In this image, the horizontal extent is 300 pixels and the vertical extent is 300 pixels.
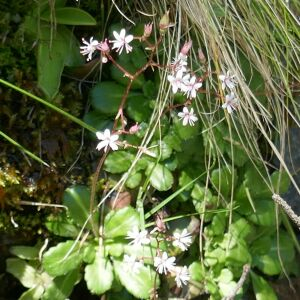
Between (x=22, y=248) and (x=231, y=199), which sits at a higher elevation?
(x=231, y=199)

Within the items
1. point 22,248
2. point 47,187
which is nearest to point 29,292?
point 22,248

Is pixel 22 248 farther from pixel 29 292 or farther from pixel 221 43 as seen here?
pixel 221 43

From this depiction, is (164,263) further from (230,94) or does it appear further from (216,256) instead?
(230,94)

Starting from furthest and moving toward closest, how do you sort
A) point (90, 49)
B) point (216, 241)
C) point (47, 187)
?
point (216, 241) < point (47, 187) < point (90, 49)

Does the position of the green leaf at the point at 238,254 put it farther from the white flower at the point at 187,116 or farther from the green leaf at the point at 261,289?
the white flower at the point at 187,116

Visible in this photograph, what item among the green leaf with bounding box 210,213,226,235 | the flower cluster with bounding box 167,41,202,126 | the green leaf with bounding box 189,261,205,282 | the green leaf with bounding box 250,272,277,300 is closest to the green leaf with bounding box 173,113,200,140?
the flower cluster with bounding box 167,41,202,126

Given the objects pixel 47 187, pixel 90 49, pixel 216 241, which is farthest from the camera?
pixel 216 241
